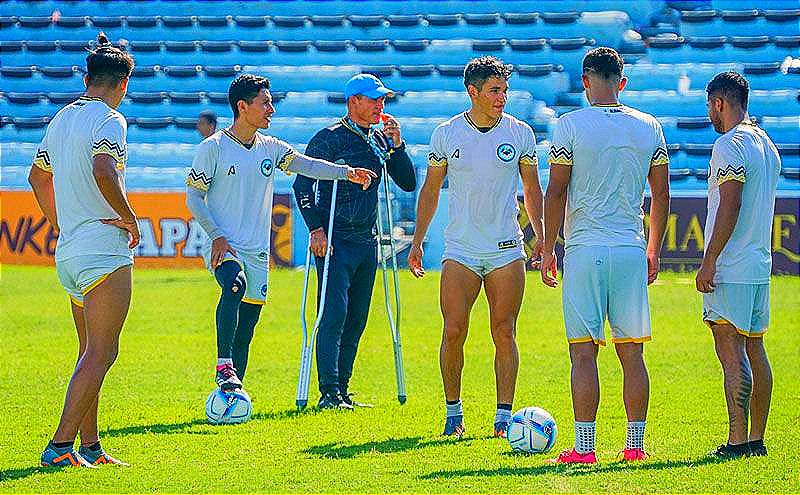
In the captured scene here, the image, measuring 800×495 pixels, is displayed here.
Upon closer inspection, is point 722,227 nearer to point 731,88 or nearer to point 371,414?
point 731,88

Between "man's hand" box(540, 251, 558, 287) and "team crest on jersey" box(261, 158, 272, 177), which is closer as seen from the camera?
"man's hand" box(540, 251, 558, 287)

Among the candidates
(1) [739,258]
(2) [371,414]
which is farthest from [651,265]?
(2) [371,414]

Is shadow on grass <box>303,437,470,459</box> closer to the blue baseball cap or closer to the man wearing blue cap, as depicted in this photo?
the man wearing blue cap

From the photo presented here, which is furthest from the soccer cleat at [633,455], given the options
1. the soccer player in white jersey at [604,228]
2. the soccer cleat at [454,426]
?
the soccer cleat at [454,426]

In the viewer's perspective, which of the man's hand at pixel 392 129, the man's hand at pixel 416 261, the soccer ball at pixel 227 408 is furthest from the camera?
the man's hand at pixel 392 129

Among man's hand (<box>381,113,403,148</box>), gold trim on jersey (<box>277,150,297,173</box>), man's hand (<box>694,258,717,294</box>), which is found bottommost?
man's hand (<box>694,258,717,294</box>)

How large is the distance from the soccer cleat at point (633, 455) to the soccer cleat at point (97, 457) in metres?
3.08

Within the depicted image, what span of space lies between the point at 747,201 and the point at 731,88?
2.40 feet

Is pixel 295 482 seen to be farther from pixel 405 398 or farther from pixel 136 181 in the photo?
pixel 136 181

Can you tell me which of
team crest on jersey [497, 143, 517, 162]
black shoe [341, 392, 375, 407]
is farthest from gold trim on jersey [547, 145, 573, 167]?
black shoe [341, 392, 375, 407]

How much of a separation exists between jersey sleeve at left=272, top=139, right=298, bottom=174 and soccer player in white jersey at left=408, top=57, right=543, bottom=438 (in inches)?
58.4

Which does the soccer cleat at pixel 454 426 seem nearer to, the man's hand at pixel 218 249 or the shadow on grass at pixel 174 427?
the shadow on grass at pixel 174 427

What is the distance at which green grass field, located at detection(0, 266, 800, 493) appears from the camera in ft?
24.1

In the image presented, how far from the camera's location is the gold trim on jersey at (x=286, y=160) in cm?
1003
